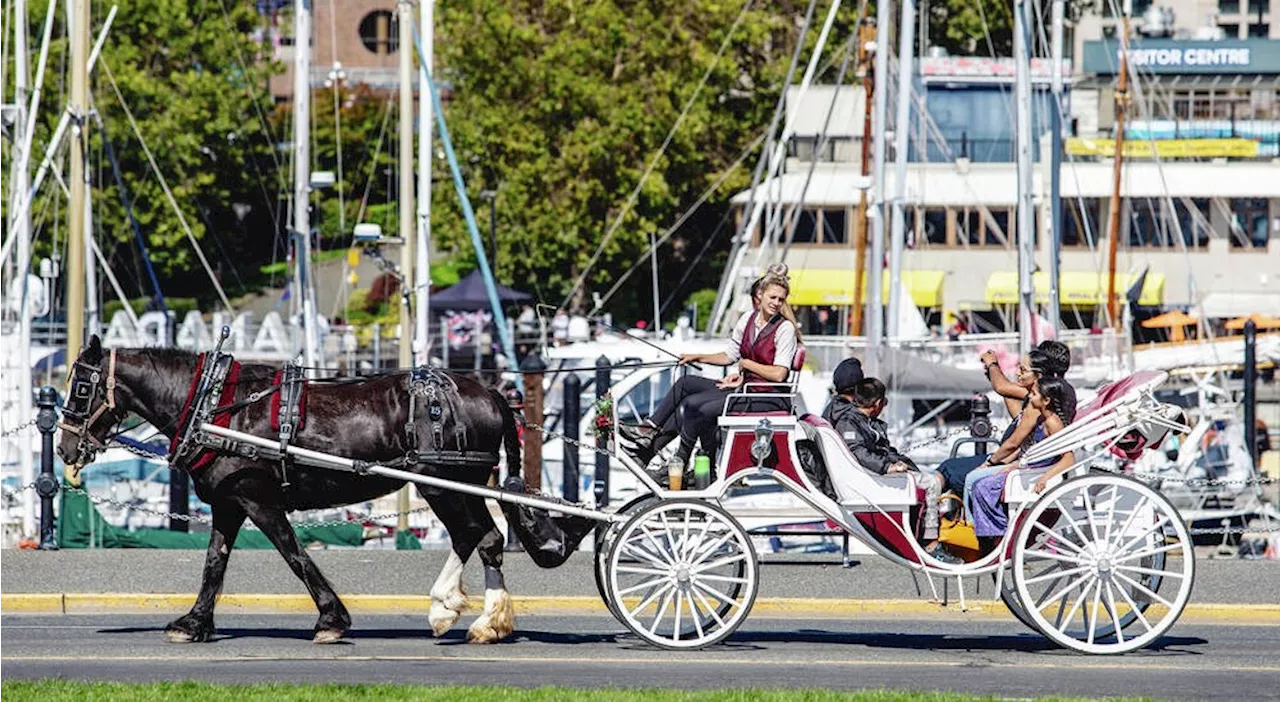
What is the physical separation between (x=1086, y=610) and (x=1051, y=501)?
0.73m

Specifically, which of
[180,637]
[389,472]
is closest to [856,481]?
[389,472]

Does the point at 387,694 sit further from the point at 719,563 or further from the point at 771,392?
the point at 771,392

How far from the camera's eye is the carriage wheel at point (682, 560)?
1257cm

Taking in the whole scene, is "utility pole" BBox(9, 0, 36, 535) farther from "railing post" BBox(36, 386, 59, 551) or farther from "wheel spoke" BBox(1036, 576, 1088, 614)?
"wheel spoke" BBox(1036, 576, 1088, 614)

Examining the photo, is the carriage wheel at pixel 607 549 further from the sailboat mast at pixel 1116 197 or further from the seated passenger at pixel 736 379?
the sailboat mast at pixel 1116 197

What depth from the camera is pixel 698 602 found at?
1326cm

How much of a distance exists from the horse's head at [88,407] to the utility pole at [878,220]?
1825 centimetres

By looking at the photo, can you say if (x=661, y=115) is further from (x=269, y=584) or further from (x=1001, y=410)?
(x=269, y=584)

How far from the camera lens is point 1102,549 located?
12430 millimetres

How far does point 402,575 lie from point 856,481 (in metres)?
4.87

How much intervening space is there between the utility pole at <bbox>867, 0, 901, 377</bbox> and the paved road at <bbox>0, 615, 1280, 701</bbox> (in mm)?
16131

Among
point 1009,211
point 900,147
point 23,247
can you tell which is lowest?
point 23,247

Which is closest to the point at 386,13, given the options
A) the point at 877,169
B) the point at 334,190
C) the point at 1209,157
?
the point at 334,190

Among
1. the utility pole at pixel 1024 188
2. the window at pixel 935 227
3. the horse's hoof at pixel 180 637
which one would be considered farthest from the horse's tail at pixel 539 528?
the window at pixel 935 227
